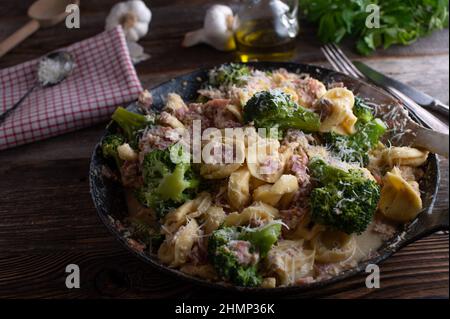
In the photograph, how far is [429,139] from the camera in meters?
2.06

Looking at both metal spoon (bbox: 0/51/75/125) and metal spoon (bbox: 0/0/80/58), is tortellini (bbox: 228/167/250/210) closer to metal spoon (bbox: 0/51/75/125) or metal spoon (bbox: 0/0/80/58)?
metal spoon (bbox: 0/51/75/125)

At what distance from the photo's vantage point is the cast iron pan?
1699mm

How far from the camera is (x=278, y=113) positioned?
2.07m

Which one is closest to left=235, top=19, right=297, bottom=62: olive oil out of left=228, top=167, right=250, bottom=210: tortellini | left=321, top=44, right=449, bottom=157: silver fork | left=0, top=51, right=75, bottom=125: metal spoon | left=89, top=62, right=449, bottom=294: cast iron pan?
left=321, top=44, right=449, bottom=157: silver fork

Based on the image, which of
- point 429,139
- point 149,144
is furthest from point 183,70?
point 429,139

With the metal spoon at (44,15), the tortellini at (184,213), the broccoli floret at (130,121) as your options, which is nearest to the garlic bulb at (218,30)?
the metal spoon at (44,15)

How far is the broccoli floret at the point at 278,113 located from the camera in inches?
81.0

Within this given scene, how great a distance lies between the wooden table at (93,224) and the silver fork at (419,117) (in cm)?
19

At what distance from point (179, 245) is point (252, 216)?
0.28m

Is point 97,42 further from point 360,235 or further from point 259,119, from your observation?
point 360,235

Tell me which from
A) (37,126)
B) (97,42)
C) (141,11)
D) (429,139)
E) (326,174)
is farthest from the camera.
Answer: (141,11)

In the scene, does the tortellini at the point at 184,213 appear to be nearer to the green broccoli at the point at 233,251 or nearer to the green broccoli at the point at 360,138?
the green broccoli at the point at 233,251

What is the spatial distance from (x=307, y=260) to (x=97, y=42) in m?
2.14

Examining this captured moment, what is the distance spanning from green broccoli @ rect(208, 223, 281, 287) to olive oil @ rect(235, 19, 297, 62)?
1690 millimetres
